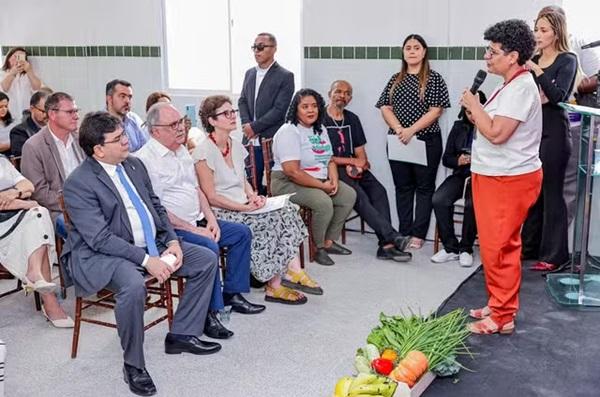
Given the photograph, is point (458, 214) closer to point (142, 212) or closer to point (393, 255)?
point (393, 255)

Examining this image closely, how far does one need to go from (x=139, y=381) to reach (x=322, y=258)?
1913 mm

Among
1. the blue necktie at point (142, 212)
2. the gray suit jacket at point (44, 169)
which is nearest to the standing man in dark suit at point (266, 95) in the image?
the gray suit jacket at point (44, 169)

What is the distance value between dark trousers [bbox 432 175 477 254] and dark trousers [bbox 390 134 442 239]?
0.24 m

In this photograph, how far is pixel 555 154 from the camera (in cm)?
426

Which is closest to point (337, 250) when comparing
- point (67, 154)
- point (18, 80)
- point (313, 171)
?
point (313, 171)

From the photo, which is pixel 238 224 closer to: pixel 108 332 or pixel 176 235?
pixel 176 235

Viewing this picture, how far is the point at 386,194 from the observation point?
16.7ft

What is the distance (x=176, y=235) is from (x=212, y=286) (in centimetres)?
30

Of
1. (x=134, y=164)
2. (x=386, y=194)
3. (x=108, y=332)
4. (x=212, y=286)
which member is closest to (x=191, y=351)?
(x=212, y=286)

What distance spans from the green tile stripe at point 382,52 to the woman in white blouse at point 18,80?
279 cm

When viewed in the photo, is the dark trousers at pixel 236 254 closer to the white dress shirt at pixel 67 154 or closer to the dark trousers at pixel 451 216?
the white dress shirt at pixel 67 154

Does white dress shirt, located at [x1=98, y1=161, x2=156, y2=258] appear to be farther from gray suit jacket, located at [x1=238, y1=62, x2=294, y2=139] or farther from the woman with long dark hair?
the woman with long dark hair

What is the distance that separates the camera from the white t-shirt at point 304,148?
4547 mm

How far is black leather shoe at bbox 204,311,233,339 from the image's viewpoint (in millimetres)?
3541
